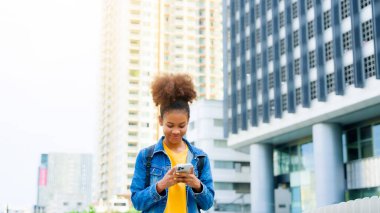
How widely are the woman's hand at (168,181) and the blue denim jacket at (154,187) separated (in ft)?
0.25

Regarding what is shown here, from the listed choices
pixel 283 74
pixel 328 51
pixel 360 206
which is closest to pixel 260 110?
pixel 283 74

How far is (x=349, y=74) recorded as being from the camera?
39375mm

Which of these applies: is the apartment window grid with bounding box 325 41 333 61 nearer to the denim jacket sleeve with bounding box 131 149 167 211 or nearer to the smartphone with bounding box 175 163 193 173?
the denim jacket sleeve with bounding box 131 149 167 211

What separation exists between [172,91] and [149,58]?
102212 millimetres

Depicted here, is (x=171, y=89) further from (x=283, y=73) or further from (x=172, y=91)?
(x=283, y=73)

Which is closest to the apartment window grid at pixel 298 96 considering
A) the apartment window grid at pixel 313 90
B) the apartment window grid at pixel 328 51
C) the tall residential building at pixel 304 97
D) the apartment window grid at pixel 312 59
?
the tall residential building at pixel 304 97

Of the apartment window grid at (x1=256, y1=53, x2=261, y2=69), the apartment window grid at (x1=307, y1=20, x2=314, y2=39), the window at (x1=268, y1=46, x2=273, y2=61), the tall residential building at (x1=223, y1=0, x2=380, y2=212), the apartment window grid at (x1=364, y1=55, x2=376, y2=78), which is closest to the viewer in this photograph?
the apartment window grid at (x1=364, y1=55, x2=376, y2=78)

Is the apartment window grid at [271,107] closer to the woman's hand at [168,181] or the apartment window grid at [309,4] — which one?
the apartment window grid at [309,4]

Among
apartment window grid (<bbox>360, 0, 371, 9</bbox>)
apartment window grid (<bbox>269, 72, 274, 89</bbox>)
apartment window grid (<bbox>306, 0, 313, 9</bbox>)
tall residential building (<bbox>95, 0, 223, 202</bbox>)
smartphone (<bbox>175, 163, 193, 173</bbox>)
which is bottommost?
smartphone (<bbox>175, 163, 193, 173</bbox>)

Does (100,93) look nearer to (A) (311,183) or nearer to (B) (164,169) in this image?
(A) (311,183)

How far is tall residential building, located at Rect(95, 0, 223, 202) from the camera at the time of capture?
105 meters

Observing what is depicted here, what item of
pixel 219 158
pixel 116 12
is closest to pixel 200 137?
pixel 219 158

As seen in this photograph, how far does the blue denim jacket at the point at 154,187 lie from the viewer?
4.54m

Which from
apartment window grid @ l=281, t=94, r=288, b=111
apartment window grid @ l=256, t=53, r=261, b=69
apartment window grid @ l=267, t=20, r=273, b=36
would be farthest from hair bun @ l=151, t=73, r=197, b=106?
apartment window grid @ l=256, t=53, r=261, b=69
